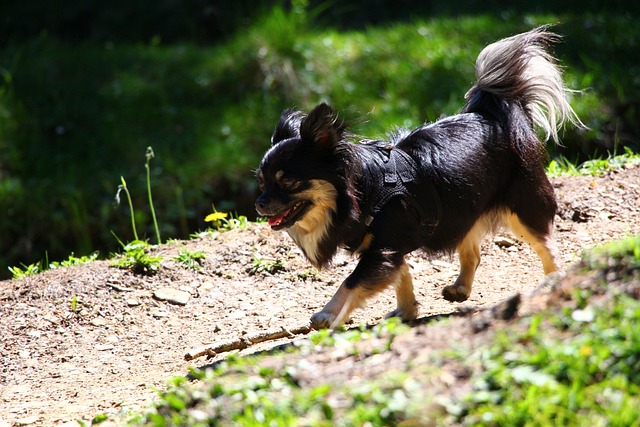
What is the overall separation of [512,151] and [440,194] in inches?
22.0

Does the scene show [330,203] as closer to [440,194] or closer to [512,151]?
[440,194]

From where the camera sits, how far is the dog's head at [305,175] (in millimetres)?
4840

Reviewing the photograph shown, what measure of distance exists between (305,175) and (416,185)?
0.63 m

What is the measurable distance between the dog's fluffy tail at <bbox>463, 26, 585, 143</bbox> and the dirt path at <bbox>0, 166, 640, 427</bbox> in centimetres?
103

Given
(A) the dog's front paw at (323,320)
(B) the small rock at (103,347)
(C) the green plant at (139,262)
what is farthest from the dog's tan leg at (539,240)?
(B) the small rock at (103,347)

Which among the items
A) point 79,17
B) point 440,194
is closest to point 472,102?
point 440,194

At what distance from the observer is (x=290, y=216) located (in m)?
4.92

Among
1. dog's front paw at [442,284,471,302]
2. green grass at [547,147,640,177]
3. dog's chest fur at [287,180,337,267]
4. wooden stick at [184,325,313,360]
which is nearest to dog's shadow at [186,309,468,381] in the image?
wooden stick at [184,325,313,360]

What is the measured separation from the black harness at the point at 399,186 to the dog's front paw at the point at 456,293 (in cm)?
61

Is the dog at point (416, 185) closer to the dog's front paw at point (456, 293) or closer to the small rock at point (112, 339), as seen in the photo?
the dog's front paw at point (456, 293)

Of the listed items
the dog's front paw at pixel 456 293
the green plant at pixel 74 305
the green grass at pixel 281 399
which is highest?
the green grass at pixel 281 399

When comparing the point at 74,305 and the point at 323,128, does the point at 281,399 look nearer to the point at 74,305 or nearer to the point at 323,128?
the point at 323,128

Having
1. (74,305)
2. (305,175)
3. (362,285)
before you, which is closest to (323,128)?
(305,175)

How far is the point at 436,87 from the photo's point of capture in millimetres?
10047
